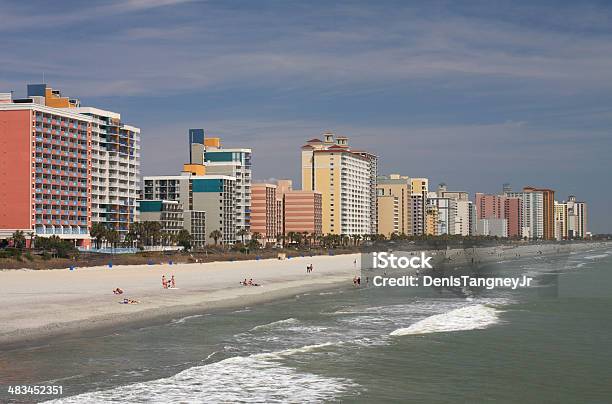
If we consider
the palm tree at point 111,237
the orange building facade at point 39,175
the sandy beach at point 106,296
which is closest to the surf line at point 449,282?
the sandy beach at point 106,296

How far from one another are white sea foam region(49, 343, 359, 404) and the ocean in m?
0.04

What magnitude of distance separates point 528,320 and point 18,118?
118m

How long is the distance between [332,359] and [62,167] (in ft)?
418

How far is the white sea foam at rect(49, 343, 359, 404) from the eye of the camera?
83.8 ft

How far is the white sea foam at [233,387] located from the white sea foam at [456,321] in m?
13.6

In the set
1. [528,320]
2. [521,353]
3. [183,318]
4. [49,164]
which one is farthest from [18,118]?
[521,353]

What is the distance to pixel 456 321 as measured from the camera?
4956cm

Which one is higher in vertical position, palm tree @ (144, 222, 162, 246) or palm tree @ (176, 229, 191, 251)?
palm tree @ (144, 222, 162, 246)

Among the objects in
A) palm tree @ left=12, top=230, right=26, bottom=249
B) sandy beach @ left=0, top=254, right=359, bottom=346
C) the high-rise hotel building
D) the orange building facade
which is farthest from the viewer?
the high-rise hotel building

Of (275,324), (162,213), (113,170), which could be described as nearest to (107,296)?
(275,324)

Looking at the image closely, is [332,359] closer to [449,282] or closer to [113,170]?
[449,282]

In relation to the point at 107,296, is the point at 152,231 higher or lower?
higher

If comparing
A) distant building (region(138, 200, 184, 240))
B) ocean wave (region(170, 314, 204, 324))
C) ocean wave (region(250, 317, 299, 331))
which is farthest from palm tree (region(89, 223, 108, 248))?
ocean wave (region(250, 317, 299, 331))

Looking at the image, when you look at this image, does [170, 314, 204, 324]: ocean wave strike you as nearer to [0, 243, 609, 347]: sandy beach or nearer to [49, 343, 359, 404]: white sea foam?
[0, 243, 609, 347]: sandy beach
